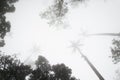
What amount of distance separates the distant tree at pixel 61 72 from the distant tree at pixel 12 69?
2.82 m

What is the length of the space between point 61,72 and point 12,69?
17.0 ft

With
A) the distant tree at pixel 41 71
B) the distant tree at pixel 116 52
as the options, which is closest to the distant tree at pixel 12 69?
the distant tree at pixel 41 71

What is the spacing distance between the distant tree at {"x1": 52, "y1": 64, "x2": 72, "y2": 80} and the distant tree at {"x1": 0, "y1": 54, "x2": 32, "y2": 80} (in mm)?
2823

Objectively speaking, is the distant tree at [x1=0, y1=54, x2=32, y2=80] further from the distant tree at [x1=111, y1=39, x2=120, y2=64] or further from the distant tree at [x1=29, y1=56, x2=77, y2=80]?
the distant tree at [x1=111, y1=39, x2=120, y2=64]

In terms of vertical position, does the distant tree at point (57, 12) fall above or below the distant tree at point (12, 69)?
above

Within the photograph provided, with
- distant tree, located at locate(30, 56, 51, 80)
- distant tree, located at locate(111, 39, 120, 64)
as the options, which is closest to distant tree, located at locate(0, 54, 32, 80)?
distant tree, located at locate(30, 56, 51, 80)

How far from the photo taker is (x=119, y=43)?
2173 centimetres

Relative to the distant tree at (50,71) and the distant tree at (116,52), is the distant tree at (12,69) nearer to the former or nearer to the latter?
the distant tree at (50,71)

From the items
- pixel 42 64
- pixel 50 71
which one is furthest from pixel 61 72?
pixel 42 64

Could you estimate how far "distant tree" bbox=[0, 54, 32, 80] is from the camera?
14.1 metres

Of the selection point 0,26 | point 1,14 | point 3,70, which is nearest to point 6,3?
point 1,14

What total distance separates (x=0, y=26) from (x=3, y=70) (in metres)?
7.10

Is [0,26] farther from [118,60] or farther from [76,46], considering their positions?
[76,46]

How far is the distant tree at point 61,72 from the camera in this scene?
53.1 ft
